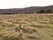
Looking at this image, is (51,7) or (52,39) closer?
(52,39)

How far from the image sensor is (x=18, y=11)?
2013 inches

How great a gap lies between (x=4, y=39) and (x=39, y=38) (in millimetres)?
3255

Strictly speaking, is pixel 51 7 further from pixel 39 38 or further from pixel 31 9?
pixel 39 38

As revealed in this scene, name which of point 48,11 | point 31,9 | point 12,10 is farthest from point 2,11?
point 48,11

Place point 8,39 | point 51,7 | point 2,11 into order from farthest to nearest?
point 51,7 < point 2,11 < point 8,39

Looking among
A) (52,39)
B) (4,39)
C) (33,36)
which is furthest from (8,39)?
(52,39)

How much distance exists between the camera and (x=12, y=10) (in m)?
52.3

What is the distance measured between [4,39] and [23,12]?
34.6 metres

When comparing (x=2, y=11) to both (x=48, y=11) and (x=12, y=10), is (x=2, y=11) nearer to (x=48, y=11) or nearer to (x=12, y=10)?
(x=12, y=10)

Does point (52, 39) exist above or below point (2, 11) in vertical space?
above

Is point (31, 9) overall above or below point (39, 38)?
below

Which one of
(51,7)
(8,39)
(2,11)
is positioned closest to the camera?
(8,39)

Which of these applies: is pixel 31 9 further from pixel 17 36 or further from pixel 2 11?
pixel 17 36

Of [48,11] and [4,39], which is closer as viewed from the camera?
[4,39]
